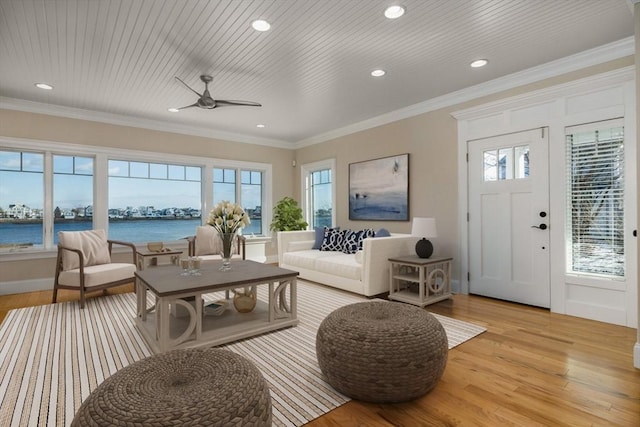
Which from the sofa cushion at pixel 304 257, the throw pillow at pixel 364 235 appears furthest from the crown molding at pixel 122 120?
the throw pillow at pixel 364 235

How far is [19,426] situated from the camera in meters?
1.66

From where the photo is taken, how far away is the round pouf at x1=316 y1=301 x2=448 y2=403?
71.0 inches

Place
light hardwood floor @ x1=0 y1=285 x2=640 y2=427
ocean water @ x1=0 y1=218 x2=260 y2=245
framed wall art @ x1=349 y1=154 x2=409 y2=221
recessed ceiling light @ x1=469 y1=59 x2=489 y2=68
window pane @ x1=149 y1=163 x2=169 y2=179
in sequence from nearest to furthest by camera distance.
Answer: light hardwood floor @ x1=0 y1=285 x2=640 y2=427
recessed ceiling light @ x1=469 y1=59 x2=489 y2=68
ocean water @ x1=0 y1=218 x2=260 y2=245
framed wall art @ x1=349 y1=154 x2=409 y2=221
window pane @ x1=149 y1=163 x2=169 y2=179

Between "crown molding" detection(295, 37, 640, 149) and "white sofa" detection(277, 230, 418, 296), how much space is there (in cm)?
185

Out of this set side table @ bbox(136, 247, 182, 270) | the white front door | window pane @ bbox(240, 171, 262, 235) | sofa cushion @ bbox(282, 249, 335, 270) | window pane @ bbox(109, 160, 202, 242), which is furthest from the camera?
window pane @ bbox(240, 171, 262, 235)

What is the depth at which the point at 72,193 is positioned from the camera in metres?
5.04

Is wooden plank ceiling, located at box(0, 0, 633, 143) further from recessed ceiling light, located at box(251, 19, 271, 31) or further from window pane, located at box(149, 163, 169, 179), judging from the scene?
window pane, located at box(149, 163, 169, 179)

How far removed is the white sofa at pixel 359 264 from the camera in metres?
3.97

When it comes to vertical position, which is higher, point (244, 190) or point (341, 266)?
point (244, 190)

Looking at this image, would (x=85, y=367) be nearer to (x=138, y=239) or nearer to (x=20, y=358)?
(x=20, y=358)

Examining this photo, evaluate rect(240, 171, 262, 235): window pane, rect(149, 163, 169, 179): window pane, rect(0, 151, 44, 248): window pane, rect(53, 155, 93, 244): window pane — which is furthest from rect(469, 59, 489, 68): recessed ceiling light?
rect(0, 151, 44, 248): window pane

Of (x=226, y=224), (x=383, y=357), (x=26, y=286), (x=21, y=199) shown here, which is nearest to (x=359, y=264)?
(x=226, y=224)

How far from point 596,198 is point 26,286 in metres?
6.97

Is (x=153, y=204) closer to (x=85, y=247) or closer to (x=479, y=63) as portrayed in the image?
(x=85, y=247)
